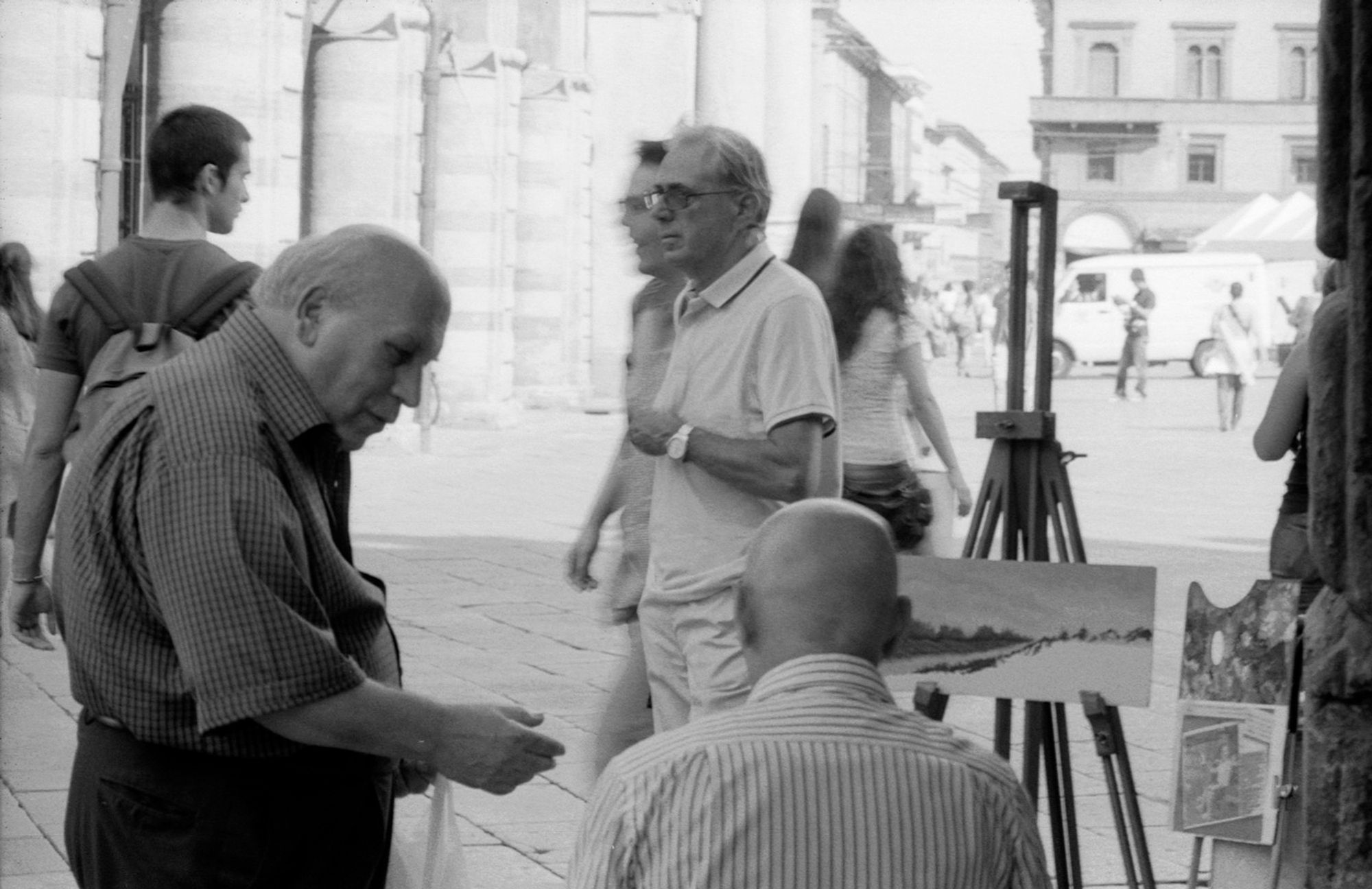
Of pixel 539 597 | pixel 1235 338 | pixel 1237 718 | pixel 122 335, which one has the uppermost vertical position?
pixel 1235 338

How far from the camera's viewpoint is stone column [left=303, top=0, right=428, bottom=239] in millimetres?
19125

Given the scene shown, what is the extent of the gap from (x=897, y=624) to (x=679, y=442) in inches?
69.3

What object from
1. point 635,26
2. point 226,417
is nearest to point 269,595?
point 226,417

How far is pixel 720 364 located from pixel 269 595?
1.85 meters

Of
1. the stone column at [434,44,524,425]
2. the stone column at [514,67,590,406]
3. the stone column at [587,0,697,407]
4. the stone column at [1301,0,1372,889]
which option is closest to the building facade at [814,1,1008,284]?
the stone column at [587,0,697,407]

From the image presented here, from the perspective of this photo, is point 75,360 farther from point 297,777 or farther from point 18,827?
point 297,777

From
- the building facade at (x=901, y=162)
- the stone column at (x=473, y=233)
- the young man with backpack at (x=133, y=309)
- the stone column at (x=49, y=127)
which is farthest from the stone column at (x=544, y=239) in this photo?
the young man with backpack at (x=133, y=309)

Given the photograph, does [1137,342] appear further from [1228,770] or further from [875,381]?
[1228,770]

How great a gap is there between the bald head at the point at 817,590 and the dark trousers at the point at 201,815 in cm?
63

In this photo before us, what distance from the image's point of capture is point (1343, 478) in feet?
7.11

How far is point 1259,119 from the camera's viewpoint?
7506cm

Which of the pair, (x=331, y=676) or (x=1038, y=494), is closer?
(x=331, y=676)

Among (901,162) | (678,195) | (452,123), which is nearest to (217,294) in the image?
(678,195)

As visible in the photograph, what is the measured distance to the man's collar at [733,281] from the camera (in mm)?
4273
